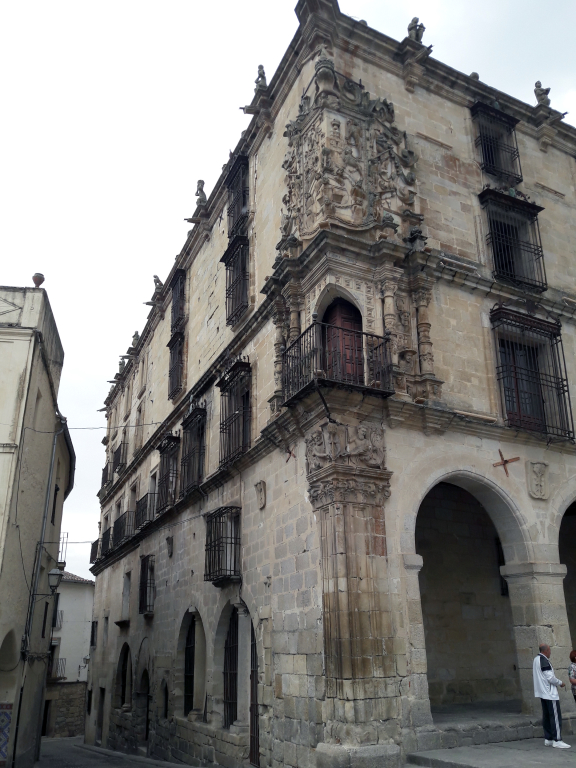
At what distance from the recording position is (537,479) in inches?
519

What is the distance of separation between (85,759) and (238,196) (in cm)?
1693

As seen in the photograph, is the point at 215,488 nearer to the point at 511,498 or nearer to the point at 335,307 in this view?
the point at 335,307

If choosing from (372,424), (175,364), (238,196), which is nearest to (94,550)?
(175,364)

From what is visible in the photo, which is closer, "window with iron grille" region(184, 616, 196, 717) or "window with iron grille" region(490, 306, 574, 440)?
"window with iron grille" region(490, 306, 574, 440)

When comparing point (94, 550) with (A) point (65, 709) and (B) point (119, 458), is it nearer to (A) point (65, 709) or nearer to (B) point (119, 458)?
(B) point (119, 458)

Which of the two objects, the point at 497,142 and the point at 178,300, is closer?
the point at 497,142

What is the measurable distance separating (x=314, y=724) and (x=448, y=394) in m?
6.07

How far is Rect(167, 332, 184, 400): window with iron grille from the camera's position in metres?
22.0

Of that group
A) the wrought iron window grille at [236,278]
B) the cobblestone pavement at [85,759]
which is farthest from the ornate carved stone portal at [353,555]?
the cobblestone pavement at [85,759]

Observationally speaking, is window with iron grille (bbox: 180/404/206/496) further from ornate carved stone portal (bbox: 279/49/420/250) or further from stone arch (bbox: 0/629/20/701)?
ornate carved stone portal (bbox: 279/49/420/250)

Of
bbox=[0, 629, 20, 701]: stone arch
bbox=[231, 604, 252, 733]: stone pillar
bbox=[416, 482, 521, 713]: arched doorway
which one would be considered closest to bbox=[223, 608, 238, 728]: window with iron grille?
bbox=[231, 604, 252, 733]: stone pillar

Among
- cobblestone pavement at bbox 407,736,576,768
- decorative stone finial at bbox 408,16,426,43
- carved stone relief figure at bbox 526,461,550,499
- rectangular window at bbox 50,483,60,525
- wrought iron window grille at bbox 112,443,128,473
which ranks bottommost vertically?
cobblestone pavement at bbox 407,736,576,768

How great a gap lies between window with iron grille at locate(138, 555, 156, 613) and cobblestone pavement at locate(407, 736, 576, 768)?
12766 mm

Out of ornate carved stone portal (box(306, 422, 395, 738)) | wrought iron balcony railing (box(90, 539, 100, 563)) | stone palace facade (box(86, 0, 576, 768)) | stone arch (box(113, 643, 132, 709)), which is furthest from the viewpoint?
wrought iron balcony railing (box(90, 539, 100, 563))
